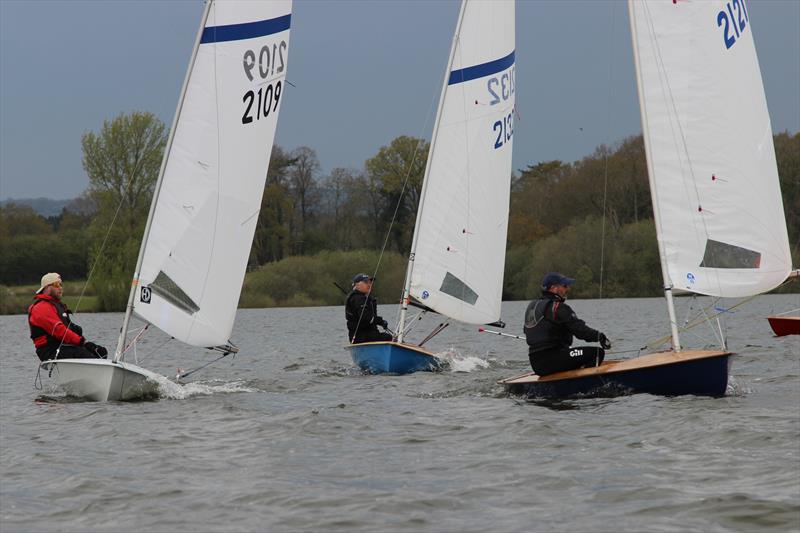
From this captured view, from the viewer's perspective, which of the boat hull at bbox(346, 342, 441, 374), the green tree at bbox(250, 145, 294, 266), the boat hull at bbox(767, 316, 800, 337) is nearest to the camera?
the boat hull at bbox(346, 342, 441, 374)

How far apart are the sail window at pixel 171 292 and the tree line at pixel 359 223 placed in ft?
61.5

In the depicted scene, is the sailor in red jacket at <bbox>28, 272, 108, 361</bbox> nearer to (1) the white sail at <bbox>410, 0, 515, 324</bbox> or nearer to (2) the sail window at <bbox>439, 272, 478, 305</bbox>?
(1) the white sail at <bbox>410, 0, 515, 324</bbox>

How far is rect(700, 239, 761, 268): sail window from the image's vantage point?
10.4m

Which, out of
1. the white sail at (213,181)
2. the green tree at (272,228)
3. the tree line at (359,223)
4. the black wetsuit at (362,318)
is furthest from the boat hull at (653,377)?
the green tree at (272,228)

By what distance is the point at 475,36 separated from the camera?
1562 centimetres

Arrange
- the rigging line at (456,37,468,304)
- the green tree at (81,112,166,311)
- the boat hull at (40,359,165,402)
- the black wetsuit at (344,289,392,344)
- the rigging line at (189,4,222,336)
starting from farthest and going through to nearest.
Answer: the green tree at (81,112,166,311) < the rigging line at (456,37,468,304) < the black wetsuit at (344,289,392,344) < the rigging line at (189,4,222,336) < the boat hull at (40,359,165,402)

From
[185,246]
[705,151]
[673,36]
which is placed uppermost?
[673,36]

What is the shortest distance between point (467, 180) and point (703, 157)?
547 cm

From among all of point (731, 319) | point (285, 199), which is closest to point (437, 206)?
point (731, 319)

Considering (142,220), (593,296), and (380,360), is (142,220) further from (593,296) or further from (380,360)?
(380,360)

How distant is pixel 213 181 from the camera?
11.2 meters

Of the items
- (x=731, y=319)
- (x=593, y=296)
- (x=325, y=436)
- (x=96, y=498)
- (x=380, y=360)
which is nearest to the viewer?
(x=96, y=498)

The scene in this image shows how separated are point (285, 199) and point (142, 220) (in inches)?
570

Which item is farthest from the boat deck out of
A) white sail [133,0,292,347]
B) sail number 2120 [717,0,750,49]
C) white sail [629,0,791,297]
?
white sail [133,0,292,347]
